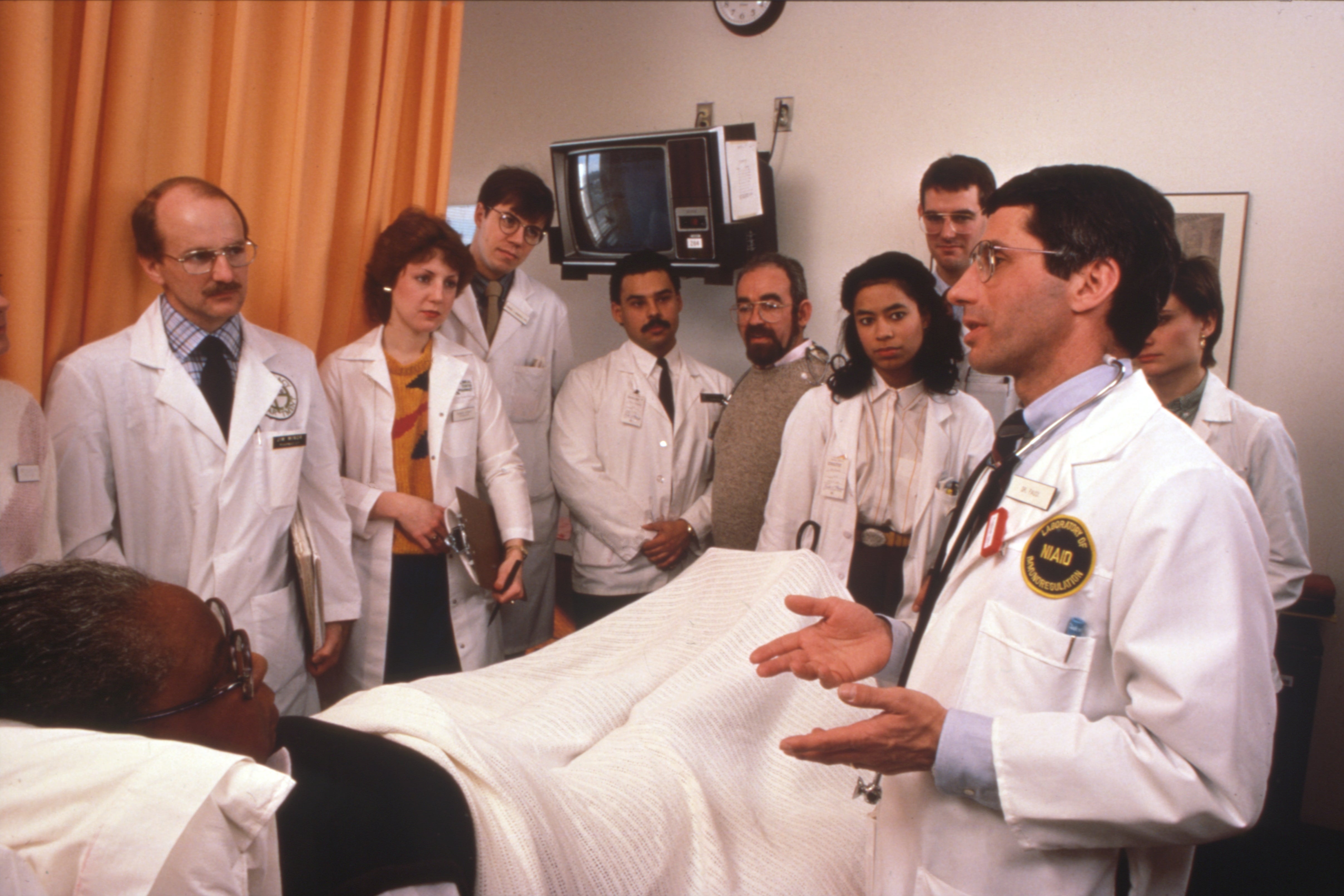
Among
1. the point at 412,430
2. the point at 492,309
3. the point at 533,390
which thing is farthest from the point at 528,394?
the point at 412,430

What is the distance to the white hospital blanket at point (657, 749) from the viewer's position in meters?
1.12

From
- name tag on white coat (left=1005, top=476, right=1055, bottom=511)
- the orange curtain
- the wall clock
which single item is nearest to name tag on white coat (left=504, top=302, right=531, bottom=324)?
the orange curtain

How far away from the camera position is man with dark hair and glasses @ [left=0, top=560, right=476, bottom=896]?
0.86 m

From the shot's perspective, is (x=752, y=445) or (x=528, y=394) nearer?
(x=752, y=445)

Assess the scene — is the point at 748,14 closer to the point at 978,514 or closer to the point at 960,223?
the point at 960,223

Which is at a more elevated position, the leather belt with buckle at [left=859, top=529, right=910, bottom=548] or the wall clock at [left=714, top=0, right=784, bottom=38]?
the wall clock at [left=714, top=0, right=784, bottom=38]

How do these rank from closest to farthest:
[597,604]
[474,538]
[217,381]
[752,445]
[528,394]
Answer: [217,381]
[474,538]
[752,445]
[597,604]
[528,394]

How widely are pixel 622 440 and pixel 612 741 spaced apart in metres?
1.61

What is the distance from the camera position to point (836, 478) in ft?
7.69

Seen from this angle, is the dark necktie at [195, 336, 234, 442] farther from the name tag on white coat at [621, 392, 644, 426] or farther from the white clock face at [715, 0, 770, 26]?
the white clock face at [715, 0, 770, 26]

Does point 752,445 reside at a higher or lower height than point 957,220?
lower

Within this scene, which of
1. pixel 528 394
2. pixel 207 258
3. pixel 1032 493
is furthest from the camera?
pixel 528 394

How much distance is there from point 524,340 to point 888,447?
137 centimetres

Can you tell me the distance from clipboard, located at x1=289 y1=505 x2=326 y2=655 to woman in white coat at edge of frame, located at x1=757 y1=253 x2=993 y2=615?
121 centimetres
